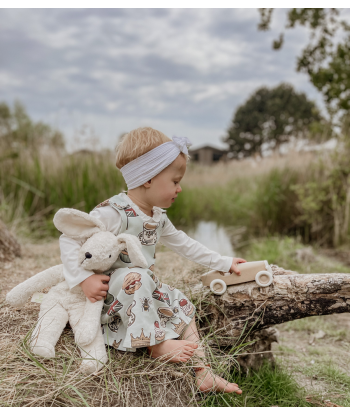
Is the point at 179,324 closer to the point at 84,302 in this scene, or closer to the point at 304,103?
the point at 84,302

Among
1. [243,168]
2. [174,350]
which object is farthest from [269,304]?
[243,168]

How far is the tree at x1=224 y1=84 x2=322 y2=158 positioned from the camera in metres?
28.2

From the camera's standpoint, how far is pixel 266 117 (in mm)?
28891

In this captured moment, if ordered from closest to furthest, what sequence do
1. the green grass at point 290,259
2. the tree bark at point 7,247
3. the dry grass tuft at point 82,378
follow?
the dry grass tuft at point 82,378 < the tree bark at point 7,247 < the green grass at point 290,259

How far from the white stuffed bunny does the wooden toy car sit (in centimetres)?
51

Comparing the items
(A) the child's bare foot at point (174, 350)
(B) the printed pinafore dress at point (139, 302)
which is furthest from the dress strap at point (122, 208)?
(A) the child's bare foot at point (174, 350)

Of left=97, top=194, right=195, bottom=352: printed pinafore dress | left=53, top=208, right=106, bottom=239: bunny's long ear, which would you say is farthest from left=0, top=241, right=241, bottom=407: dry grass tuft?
left=53, top=208, right=106, bottom=239: bunny's long ear

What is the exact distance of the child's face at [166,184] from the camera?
185cm

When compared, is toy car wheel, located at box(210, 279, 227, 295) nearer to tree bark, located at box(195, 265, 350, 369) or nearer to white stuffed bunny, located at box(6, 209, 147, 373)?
tree bark, located at box(195, 265, 350, 369)

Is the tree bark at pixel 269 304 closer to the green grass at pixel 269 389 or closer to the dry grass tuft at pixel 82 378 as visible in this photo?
the green grass at pixel 269 389

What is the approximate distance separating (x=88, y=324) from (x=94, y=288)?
166 mm

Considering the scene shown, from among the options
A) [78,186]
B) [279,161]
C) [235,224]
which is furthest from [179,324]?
[235,224]

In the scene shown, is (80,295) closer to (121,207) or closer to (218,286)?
(121,207)

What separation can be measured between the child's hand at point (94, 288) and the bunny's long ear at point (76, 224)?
0.22m
